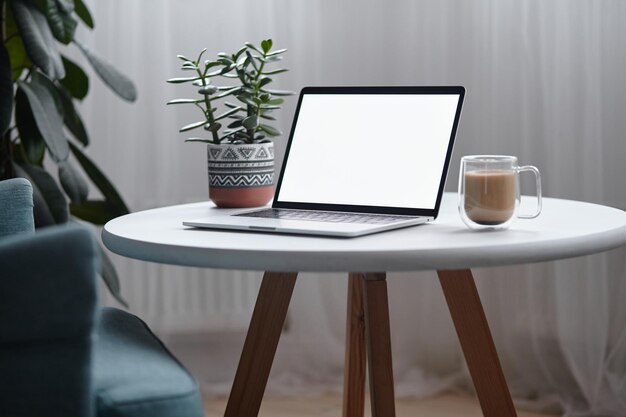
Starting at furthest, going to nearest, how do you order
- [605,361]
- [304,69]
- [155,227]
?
[304,69]
[605,361]
[155,227]

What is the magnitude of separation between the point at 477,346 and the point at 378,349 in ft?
0.82

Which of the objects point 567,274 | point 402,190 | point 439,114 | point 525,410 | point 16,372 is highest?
point 439,114

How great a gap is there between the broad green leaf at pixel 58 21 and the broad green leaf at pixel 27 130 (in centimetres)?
17

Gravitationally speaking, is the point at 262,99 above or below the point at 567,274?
above

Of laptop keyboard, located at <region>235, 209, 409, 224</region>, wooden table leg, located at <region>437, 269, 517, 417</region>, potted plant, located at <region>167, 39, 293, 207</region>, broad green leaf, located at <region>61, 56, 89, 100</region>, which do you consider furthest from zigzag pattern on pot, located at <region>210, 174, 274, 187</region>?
broad green leaf, located at <region>61, 56, 89, 100</region>

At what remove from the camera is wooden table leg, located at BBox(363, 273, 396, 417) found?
1.33 m

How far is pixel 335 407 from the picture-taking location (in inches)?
104

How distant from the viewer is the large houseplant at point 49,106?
7.30 ft

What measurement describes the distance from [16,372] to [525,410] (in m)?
1.84

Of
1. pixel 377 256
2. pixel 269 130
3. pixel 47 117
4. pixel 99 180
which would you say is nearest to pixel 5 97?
pixel 47 117

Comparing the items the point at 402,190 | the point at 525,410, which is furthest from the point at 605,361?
the point at 402,190

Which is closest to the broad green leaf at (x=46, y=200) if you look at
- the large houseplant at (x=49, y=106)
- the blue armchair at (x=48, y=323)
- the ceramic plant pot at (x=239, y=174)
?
the large houseplant at (x=49, y=106)

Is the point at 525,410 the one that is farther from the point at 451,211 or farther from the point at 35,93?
the point at 35,93

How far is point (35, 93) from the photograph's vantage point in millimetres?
2336
